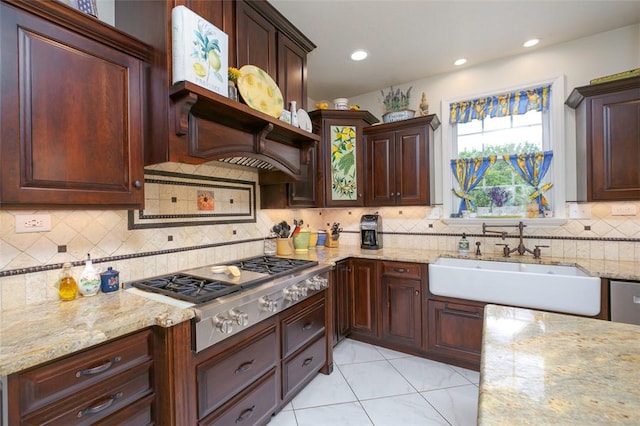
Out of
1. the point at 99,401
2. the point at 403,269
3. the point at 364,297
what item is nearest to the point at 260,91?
the point at 99,401

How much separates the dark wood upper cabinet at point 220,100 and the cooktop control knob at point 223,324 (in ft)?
2.78

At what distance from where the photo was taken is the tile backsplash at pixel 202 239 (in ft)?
4.47

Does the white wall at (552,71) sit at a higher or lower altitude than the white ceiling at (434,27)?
lower

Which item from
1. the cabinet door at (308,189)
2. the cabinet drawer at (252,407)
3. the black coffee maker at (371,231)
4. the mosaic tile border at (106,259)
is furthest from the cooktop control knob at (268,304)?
the black coffee maker at (371,231)

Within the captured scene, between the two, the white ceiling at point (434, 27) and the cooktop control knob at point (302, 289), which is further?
the white ceiling at point (434, 27)

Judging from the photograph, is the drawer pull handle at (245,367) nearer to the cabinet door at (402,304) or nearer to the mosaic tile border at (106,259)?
the mosaic tile border at (106,259)

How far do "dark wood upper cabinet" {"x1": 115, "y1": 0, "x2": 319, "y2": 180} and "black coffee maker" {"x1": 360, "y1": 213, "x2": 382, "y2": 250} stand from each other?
1.09m

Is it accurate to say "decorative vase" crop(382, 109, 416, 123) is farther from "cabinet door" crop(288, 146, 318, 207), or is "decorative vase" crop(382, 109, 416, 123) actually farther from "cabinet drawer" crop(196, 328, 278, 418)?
"cabinet drawer" crop(196, 328, 278, 418)

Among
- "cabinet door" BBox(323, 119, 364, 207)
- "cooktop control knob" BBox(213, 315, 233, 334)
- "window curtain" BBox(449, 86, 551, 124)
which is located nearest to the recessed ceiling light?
"cabinet door" BBox(323, 119, 364, 207)

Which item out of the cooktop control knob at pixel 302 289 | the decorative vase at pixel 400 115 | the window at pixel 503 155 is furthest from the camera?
the decorative vase at pixel 400 115

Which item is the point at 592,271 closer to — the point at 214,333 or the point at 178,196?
the point at 214,333

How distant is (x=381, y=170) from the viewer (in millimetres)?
3109

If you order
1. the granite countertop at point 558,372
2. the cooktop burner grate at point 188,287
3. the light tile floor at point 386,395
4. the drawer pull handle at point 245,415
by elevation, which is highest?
the cooktop burner grate at point 188,287

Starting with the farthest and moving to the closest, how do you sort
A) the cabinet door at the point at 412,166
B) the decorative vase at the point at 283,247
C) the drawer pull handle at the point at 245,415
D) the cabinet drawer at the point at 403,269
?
the cabinet door at the point at 412,166
the decorative vase at the point at 283,247
the cabinet drawer at the point at 403,269
the drawer pull handle at the point at 245,415
